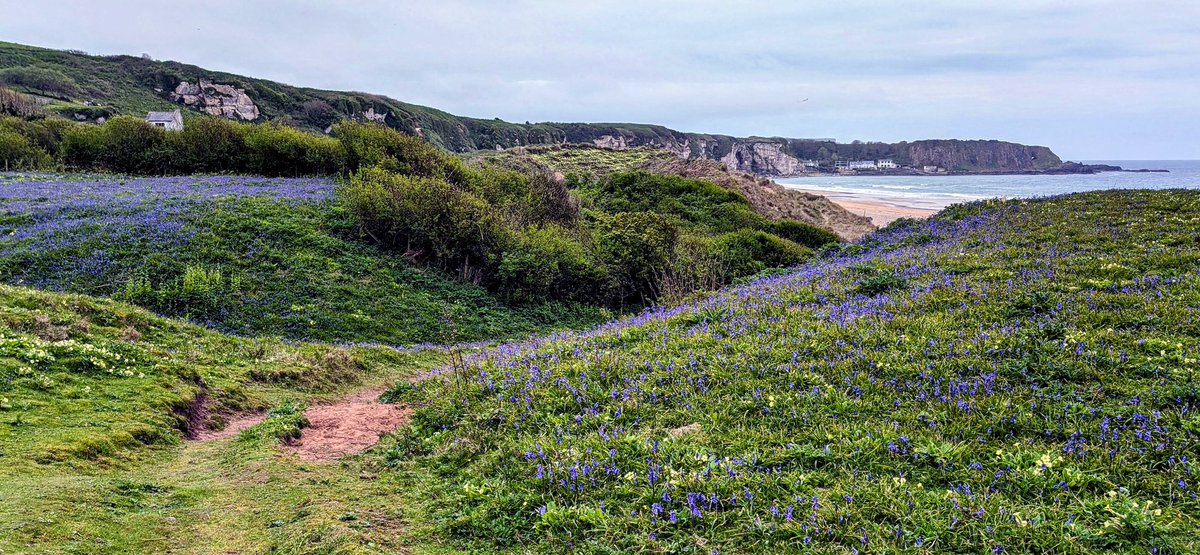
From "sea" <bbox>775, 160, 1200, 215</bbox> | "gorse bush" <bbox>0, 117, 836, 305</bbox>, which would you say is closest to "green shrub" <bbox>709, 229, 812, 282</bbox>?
"gorse bush" <bbox>0, 117, 836, 305</bbox>

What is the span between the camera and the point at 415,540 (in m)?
4.77

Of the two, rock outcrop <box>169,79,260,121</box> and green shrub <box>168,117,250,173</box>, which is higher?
rock outcrop <box>169,79,260,121</box>

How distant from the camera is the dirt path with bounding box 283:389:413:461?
7.12 metres

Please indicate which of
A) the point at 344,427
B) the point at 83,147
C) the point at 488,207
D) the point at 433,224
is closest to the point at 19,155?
the point at 83,147

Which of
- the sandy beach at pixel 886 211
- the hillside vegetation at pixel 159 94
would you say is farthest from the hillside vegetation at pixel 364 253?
the hillside vegetation at pixel 159 94

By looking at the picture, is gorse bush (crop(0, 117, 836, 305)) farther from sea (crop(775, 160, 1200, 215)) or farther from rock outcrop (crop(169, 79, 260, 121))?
rock outcrop (crop(169, 79, 260, 121))

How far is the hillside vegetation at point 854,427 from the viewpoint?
4090 millimetres

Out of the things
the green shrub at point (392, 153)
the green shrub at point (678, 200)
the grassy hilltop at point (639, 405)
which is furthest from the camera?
the green shrub at point (678, 200)

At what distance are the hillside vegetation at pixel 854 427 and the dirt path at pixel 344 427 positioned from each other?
1.49ft

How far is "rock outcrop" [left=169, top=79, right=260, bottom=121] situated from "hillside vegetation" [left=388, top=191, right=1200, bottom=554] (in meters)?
122

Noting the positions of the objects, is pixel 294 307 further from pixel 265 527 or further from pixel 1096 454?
pixel 1096 454

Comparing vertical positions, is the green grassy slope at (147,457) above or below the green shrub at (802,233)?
below

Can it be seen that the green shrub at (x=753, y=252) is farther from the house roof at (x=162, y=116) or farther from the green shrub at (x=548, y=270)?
the house roof at (x=162, y=116)

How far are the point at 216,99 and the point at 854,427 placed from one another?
428 ft
